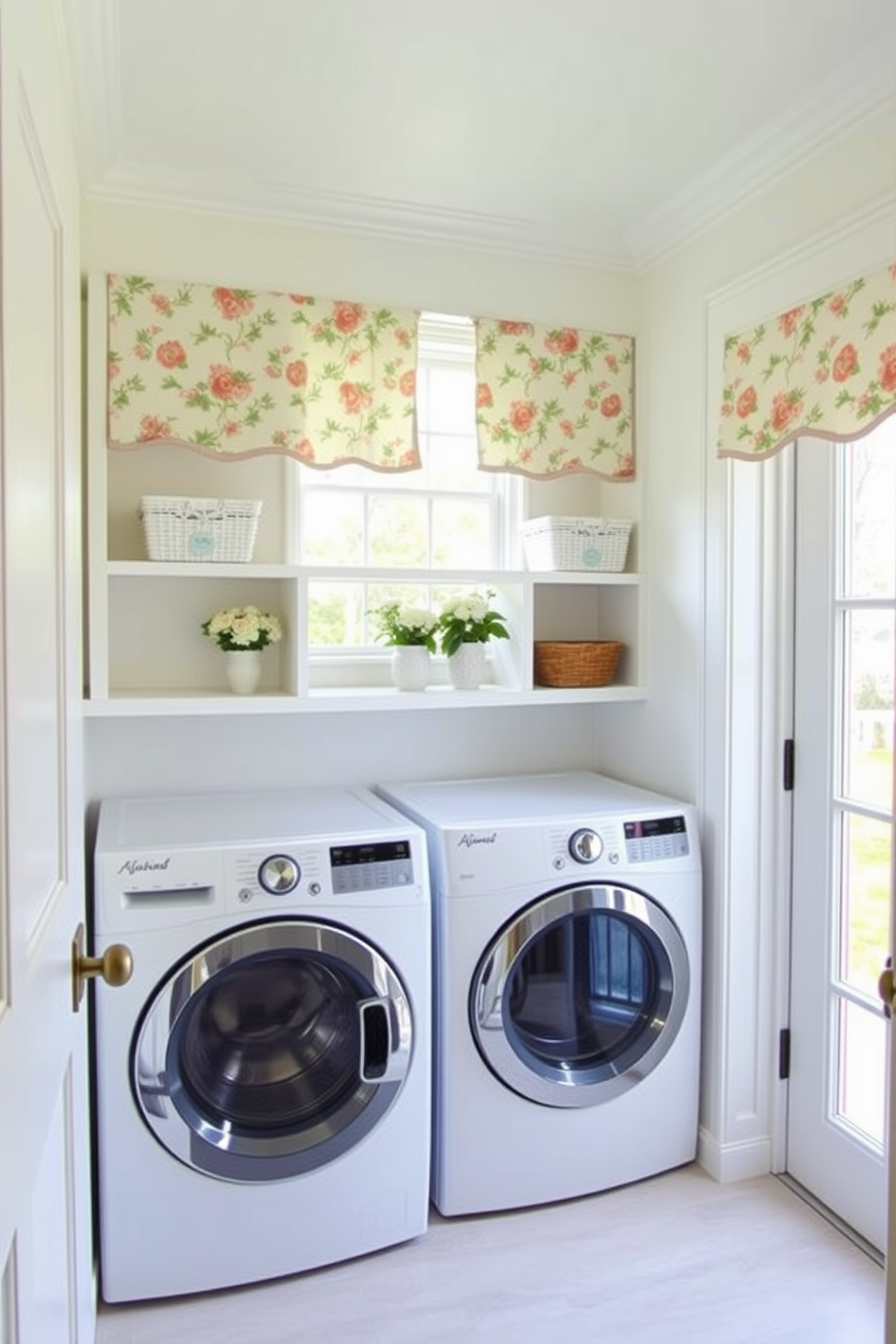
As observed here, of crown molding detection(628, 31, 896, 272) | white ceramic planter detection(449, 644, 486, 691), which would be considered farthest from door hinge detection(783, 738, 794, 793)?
crown molding detection(628, 31, 896, 272)

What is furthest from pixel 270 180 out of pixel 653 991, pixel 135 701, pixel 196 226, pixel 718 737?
pixel 653 991

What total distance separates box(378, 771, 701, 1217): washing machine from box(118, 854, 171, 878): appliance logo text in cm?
63

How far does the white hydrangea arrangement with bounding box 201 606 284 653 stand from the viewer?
2424mm

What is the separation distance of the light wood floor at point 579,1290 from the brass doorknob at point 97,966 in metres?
1.18

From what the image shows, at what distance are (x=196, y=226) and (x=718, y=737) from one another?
186 cm

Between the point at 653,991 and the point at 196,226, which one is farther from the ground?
the point at 196,226

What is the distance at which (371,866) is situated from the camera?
213 cm

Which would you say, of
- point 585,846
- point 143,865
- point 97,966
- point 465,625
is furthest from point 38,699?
point 465,625

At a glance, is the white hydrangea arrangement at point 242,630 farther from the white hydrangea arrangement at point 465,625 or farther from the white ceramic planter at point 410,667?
the white hydrangea arrangement at point 465,625

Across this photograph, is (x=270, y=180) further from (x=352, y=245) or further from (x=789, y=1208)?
(x=789, y=1208)

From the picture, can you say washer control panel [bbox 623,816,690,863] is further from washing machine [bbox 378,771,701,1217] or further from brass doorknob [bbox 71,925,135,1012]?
brass doorknob [bbox 71,925,135,1012]

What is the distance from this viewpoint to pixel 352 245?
2514 millimetres

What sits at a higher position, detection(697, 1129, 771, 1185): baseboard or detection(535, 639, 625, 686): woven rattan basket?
detection(535, 639, 625, 686): woven rattan basket

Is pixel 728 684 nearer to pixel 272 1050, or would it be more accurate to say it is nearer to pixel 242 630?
pixel 242 630
